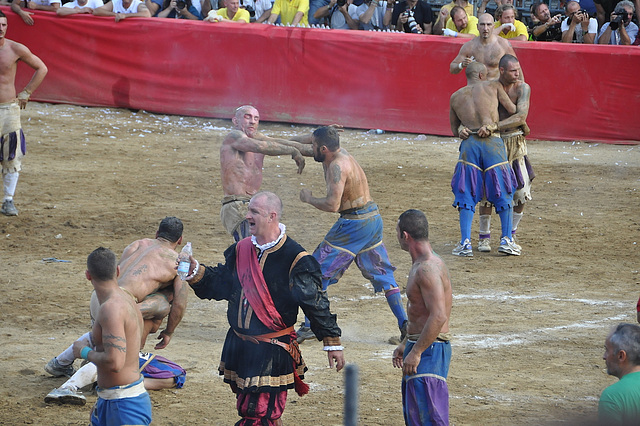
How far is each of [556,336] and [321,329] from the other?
3321 millimetres

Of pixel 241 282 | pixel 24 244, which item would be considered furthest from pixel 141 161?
pixel 241 282

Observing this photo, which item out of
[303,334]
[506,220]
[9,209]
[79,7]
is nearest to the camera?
[303,334]

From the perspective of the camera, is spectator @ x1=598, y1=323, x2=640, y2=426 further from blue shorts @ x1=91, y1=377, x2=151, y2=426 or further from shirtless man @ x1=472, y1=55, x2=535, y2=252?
shirtless man @ x1=472, y1=55, x2=535, y2=252

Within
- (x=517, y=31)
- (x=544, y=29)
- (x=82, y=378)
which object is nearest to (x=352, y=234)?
(x=82, y=378)

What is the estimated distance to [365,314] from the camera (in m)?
8.90

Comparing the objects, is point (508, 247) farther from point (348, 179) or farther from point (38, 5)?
point (38, 5)

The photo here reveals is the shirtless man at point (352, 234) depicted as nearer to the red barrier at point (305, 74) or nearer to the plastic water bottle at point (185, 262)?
the plastic water bottle at point (185, 262)

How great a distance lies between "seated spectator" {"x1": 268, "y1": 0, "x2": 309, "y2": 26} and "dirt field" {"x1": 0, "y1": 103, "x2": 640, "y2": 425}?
2315mm

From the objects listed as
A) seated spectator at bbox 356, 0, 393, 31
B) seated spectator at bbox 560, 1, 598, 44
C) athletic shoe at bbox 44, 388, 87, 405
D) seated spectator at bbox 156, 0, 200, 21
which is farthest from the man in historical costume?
seated spectator at bbox 156, 0, 200, 21

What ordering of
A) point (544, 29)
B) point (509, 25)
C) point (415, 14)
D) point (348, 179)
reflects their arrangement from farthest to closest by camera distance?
1. point (415, 14)
2. point (544, 29)
3. point (509, 25)
4. point (348, 179)

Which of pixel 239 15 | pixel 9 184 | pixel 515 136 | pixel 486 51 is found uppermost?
pixel 239 15

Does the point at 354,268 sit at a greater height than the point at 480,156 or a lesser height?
lesser

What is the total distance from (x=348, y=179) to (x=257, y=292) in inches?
101

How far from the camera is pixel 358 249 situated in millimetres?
8109
